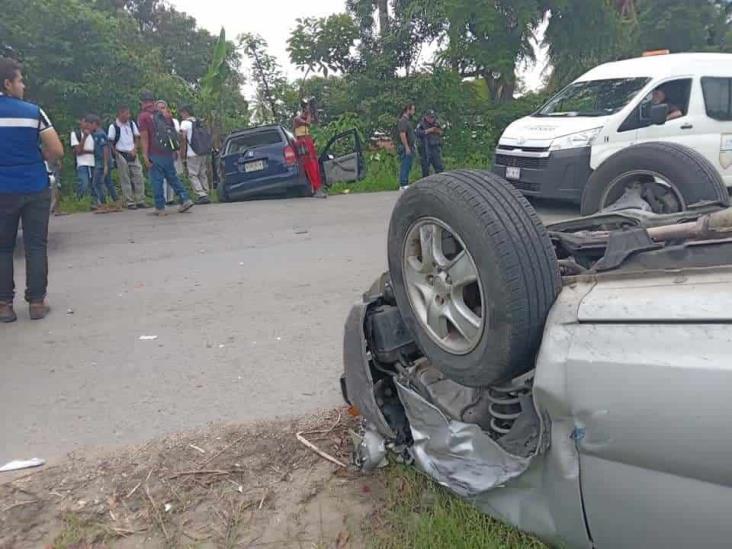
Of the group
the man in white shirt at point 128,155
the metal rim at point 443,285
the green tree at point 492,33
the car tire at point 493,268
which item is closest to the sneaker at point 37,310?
the metal rim at point 443,285

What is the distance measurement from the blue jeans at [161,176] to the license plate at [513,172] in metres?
4.92

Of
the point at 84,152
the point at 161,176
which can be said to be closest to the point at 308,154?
the point at 161,176

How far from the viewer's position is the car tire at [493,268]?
206 cm

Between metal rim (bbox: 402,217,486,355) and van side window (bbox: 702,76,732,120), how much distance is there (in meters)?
8.33

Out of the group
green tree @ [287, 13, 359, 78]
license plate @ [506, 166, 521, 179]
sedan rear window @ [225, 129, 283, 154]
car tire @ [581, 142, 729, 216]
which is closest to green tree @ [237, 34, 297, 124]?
green tree @ [287, 13, 359, 78]

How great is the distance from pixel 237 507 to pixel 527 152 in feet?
25.4

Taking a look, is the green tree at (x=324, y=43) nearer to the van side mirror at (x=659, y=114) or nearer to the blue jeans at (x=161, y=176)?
the blue jeans at (x=161, y=176)

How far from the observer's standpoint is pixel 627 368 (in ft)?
5.71

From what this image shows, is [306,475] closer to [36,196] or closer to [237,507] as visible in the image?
[237,507]

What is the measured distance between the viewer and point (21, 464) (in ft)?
10.5

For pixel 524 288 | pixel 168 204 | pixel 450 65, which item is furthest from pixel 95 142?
pixel 524 288

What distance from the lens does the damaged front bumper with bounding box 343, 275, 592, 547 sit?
75.8 inches

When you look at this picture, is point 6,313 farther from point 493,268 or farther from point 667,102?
point 667,102

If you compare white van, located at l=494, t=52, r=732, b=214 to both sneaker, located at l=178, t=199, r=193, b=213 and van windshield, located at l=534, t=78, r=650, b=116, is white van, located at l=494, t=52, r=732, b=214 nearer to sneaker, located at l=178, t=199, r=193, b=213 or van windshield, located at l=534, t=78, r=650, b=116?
van windshield, located at l=534, t=78, r=650, b=116
